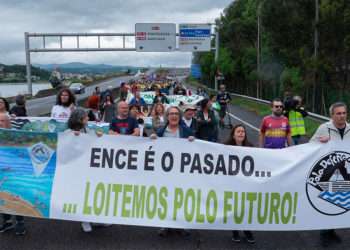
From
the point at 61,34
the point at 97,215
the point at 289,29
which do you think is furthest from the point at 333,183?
the point at 61,34

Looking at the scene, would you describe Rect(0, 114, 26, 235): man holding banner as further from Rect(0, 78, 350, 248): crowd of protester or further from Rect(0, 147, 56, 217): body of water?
Rect(0, 147, 56, 217): body of water

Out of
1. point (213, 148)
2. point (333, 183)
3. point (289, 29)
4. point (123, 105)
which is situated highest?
point (289, 29)

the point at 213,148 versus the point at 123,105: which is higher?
the point at 123,105

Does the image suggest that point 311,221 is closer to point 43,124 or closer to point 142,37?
point 43,124

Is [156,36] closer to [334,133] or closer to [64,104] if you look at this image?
[64,104]

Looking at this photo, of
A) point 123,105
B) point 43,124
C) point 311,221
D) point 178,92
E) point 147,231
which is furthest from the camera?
point 178,92

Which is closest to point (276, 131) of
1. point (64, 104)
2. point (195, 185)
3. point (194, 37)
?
point (195, 185)

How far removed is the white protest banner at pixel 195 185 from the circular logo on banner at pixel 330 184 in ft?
0.04

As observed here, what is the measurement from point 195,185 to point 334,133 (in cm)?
178

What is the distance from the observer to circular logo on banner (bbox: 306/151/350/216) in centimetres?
523

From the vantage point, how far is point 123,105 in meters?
6.18

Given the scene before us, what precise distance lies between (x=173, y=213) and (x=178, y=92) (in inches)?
722

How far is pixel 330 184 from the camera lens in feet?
17.3

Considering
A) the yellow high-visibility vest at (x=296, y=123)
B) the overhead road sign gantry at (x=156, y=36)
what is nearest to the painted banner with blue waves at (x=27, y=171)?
the yellow high-visibility vest at (x=296, y=123)
